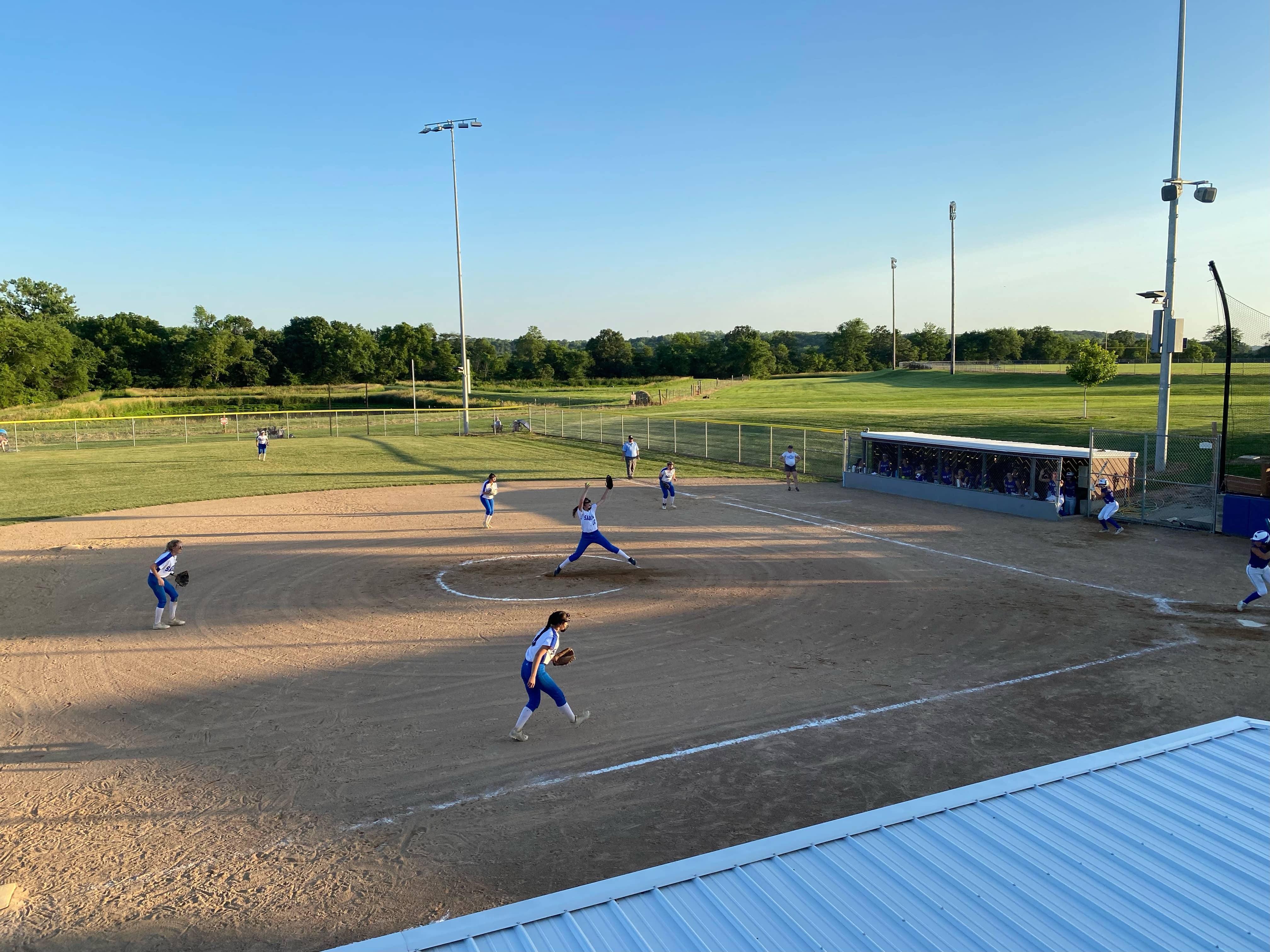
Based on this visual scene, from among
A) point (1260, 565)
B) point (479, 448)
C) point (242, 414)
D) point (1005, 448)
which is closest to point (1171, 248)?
point (1005, 448)

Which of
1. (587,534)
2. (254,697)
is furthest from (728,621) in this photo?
(254,697)

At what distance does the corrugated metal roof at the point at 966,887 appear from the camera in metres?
4.40

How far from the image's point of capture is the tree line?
95250 mm

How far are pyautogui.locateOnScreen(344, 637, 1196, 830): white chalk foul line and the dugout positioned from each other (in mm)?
12292

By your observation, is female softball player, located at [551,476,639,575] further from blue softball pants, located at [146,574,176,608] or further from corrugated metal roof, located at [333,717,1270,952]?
corrugated metal roof, located at [333,717,1270,952]

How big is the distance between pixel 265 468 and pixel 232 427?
82.2 ft

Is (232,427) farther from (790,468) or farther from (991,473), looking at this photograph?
(991,473)

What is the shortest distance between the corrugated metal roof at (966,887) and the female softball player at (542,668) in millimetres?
4795

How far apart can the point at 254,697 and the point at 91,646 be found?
4.44 metres

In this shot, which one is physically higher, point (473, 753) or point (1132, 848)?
point (1132, 848)

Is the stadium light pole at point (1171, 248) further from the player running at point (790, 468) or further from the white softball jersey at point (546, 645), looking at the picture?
the white softball jersey at point (546, 645)

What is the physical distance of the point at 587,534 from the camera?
18.0 metres

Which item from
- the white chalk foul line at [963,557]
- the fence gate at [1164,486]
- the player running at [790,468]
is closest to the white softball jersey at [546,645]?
the white chalk foul line at [963,557]

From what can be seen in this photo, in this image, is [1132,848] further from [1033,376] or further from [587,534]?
[1033,376]
